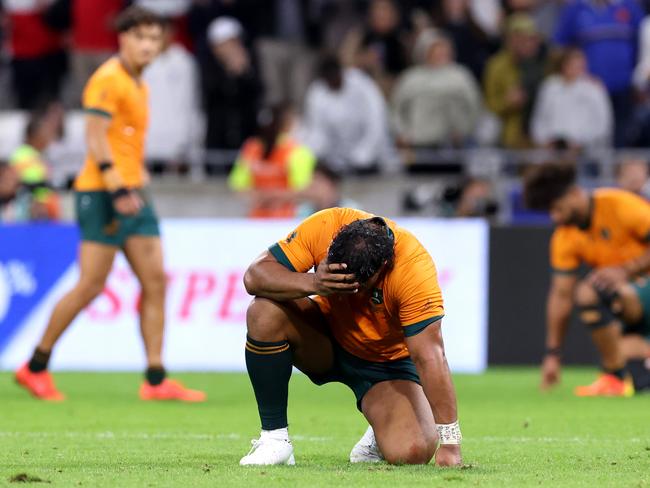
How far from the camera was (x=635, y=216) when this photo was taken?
11.7 m

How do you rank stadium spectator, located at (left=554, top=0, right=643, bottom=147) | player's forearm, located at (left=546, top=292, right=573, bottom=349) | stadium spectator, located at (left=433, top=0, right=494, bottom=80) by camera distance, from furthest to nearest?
stadium spectator, located at (left=433, top=0, right=494, bottom=80) → stadium spectator, located at (left=554, top=0, right=643, bottom=147) → player's forearm, located at (left=546, top=292, right=573, bottom=349)

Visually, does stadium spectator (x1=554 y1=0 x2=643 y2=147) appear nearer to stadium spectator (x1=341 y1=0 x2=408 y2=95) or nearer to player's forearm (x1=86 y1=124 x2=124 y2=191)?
stadium spectator (x1=341 y1=0 x2=408 y2=95)

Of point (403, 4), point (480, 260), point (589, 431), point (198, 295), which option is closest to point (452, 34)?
point (403, 4)

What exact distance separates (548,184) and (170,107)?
672cm

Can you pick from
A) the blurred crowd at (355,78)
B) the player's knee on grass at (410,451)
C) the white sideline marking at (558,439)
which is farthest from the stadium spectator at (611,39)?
the player's knee on grass at (410,451)

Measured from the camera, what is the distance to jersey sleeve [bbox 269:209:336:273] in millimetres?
7152

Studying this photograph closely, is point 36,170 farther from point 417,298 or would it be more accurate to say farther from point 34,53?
point 417,298

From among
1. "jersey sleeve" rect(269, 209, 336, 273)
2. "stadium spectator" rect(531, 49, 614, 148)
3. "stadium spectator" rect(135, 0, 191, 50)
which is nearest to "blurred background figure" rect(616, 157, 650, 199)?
"stadium spectator" rect(531, 49, 614, 148)

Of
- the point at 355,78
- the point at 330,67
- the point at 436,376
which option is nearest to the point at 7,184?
the point at 330,67

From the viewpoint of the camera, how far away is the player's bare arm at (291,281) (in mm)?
6707

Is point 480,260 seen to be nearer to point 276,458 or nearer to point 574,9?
point 574,9

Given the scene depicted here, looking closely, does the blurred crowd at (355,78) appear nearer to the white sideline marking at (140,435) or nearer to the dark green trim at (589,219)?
the dark green trim at (589,219)

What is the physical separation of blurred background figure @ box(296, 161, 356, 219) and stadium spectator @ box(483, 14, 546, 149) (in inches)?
105

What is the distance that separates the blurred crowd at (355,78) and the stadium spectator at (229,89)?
0.02 meters
